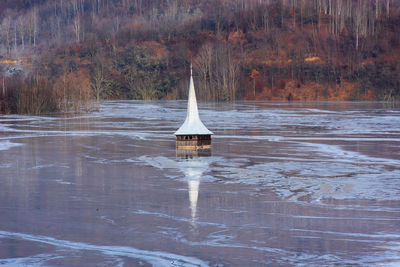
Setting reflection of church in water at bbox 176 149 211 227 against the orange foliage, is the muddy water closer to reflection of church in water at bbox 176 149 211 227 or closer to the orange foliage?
reflection of church in water at bbox 176 149 211 227

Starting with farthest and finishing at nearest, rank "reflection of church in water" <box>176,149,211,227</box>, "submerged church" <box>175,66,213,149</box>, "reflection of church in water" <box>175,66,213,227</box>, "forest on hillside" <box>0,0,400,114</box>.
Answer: "forest on hillside" <box>0,0,400,114</box> < "submerged church" <box>175,66,213,149</box> < "reflection of church in water" <box>175,66,213,227</box> < "reflection of church in water" <box>176,149,211,227</box>

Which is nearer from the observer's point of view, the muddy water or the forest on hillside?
the muddy water

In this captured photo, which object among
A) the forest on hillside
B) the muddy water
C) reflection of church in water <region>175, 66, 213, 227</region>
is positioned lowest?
the muddy water

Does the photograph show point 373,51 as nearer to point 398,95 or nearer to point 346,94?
point 346,94

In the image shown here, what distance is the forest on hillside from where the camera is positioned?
7588 centimetres

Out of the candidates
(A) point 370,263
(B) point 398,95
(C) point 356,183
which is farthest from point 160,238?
(B) point 398,95

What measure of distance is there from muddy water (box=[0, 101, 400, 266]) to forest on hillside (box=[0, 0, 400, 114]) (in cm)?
4214

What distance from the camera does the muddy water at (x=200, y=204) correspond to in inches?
281

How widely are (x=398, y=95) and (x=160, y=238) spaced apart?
64156 millimetres

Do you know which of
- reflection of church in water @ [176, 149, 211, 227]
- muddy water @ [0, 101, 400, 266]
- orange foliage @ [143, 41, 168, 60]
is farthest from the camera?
orange foliage @ [143, 41, 168, 60]

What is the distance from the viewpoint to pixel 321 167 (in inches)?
556

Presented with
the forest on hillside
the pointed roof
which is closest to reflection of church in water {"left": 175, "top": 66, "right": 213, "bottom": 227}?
the pointed roof

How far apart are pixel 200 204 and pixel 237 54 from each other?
78.7m

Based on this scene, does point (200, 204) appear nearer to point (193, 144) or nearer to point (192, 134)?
point (193, 144)
